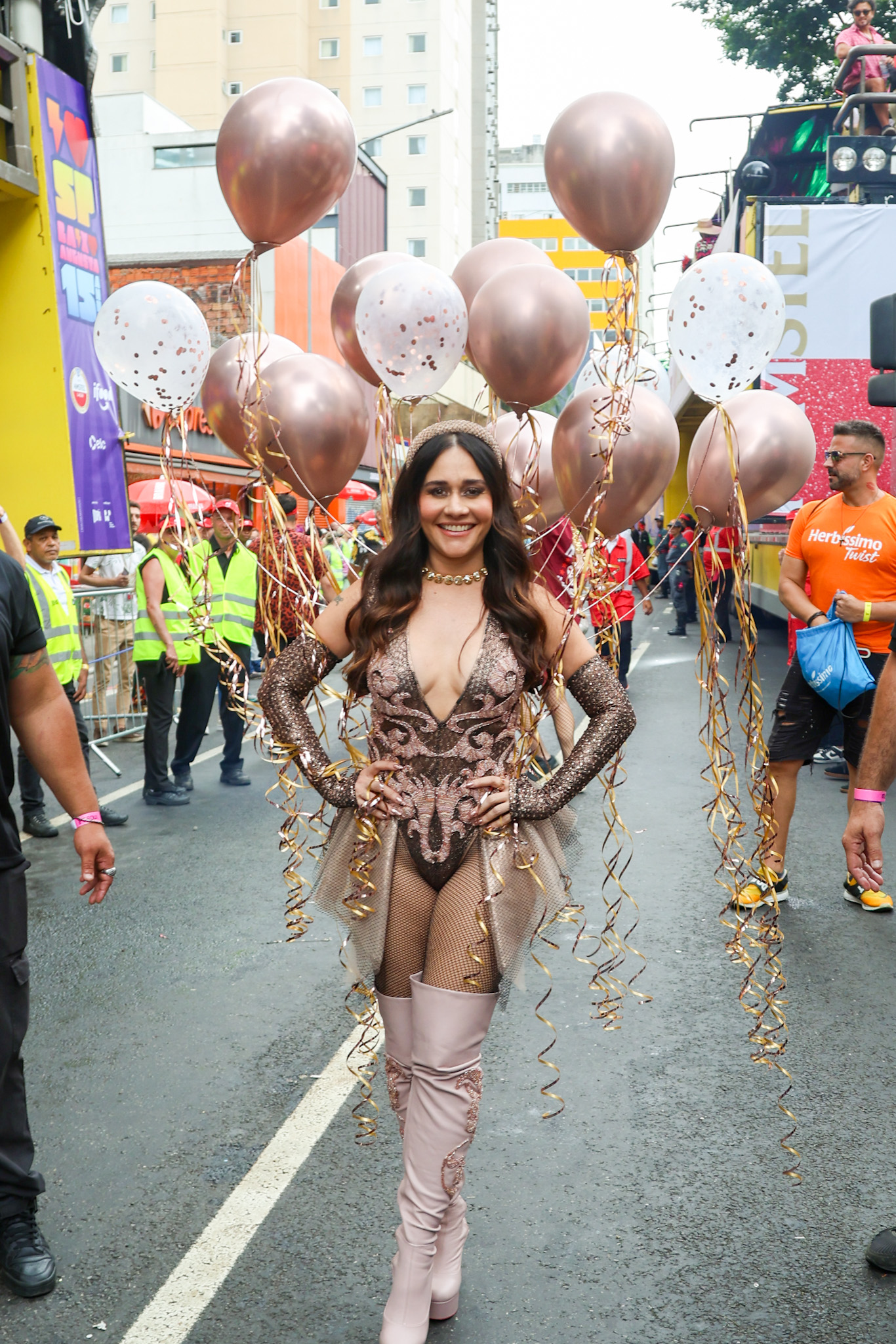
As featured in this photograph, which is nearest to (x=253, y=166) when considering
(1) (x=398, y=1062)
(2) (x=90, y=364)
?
(1) (x=398, y=1062)

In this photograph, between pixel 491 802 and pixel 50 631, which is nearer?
pixel 491 802

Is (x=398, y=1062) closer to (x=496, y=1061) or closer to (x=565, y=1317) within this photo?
(x=565, y=1317)

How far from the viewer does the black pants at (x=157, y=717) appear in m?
8.30

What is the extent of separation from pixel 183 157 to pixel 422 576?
102 feet

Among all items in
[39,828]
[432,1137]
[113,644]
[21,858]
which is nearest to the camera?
[432,1137]

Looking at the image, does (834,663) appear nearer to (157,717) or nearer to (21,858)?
(21,858)

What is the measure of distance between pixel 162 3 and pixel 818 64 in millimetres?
41525

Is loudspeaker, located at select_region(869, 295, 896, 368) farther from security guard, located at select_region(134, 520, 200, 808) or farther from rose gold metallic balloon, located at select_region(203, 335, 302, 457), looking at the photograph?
security guard, located at select_region(134, 520, 200, 808)

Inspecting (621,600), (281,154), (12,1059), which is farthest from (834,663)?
(621,600)

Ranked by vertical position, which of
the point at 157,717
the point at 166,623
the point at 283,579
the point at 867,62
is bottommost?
the point at 157,717

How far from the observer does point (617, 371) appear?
10.3 feet

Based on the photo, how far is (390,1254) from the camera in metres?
3.02

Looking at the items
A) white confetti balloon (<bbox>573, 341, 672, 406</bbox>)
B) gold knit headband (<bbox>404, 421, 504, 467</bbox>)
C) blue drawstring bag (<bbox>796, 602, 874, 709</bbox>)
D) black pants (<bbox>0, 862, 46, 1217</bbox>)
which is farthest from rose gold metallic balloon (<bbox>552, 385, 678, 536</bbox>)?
blue drawstring bag (<bbox>796, 602, 874, 709</bbox>)

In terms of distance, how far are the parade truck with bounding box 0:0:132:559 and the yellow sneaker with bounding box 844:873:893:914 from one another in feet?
20.0
